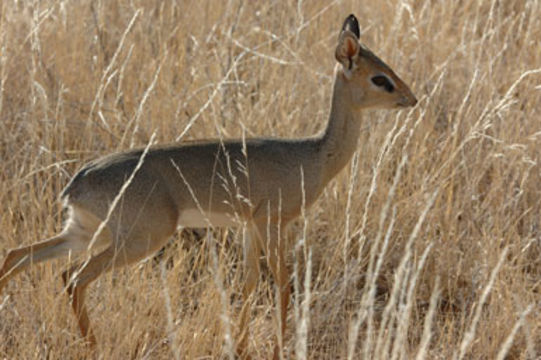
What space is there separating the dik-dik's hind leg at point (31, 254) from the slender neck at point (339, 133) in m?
1.21

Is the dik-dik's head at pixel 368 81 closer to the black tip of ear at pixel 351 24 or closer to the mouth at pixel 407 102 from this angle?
the mouth at pixel 407 102

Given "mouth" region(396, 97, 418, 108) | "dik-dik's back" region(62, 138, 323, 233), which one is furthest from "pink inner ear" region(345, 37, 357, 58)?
"dik-dik's back" region(62, 138, 323, 233)

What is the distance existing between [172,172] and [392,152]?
1750 millimetres

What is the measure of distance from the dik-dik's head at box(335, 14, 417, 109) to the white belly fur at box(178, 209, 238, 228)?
79cm

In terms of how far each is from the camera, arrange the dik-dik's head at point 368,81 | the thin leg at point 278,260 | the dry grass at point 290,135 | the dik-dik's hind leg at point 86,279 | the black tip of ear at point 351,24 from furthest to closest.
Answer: the black tip of ear at point 351,24 → the dik-dik's head at point 368,81 → the thin leg at point 278,260 → the dry grass at point 290,135 → the dik-dik's hind leg at point 86,279

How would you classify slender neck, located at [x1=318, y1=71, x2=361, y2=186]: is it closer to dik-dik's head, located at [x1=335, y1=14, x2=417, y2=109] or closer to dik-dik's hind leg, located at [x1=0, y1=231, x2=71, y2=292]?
dik-dik's head, located at [x1=335, y1=14, x2=417, y2=109]

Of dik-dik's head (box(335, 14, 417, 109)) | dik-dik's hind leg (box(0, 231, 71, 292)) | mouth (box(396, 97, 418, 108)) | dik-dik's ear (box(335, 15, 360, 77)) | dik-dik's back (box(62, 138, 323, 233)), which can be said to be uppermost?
dik-dik's ear (box(335, 15, 360, 77))

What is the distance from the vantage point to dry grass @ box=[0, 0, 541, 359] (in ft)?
12.7

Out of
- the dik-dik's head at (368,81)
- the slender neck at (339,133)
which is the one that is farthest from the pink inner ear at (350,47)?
the slender neck at (339,133)

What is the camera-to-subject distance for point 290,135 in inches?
200

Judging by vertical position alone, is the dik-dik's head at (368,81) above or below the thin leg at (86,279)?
above

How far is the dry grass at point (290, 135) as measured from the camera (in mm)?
3865

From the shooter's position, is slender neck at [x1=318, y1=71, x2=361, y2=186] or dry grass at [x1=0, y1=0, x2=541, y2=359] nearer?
dry grass at [x1=0, y1=0, x2=541, y2=359]

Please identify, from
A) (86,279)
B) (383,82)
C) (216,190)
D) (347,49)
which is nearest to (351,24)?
(347,49)
